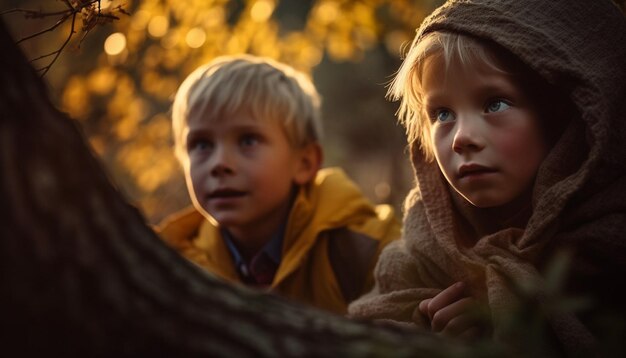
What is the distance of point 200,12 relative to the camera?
4086 mm

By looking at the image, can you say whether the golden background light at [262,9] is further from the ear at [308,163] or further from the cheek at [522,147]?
the cheek at [522,147]

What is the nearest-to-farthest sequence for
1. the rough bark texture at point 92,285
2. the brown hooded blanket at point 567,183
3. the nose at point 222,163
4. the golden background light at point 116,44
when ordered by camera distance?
the rough bark texture at point 92,285 → the brown hooded blanket at point 567,183 → the nose at point 222,163 → the golden background light at point 116,44

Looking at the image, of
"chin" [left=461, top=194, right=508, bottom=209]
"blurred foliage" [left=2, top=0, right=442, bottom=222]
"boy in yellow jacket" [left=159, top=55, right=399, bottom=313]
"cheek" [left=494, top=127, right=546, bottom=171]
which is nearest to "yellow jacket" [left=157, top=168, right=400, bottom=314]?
"boy in yellow jacket" [left=159, top=55, right=399, bottom=313]

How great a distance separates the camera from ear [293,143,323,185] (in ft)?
11.0

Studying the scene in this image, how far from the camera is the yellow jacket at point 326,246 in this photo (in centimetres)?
298

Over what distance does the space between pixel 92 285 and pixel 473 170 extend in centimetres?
126

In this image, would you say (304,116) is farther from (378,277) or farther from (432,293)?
(432,293)

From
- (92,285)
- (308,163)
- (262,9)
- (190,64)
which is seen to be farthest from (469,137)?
(190,64)

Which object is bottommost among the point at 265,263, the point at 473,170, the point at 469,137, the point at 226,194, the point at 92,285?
the point at 265,263

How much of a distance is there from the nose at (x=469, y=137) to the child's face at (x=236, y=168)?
1347 millimetres

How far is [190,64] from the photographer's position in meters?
6.03

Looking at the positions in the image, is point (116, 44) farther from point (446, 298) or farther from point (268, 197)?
point (446, 298)

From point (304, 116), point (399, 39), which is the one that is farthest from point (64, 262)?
point (399, 39)

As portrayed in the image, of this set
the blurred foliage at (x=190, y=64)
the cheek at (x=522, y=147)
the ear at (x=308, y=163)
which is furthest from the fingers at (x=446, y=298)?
the ear at (x=308, y=163)
